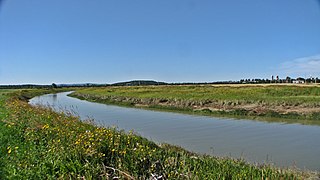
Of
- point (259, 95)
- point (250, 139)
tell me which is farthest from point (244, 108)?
point (250, 139)

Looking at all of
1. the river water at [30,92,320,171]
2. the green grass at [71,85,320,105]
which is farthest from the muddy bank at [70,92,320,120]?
the river water at [30,92,320,171]

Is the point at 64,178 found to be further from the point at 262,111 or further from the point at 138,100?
the point at 138,100

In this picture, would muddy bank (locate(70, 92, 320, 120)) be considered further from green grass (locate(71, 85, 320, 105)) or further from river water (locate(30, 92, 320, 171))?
river water (locate(30, 92, 320, 171))

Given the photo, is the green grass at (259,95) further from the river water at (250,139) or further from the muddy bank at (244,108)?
the river water at (250,139)

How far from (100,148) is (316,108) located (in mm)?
19892

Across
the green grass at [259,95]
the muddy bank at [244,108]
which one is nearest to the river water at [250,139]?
the muddy bank at [244,108]

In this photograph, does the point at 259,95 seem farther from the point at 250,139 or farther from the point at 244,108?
the point at 250,139

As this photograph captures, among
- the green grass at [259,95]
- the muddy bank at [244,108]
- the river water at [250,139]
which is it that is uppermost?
the green grass at [259,95]

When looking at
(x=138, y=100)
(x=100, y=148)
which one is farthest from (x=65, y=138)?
(x=138, y=100)

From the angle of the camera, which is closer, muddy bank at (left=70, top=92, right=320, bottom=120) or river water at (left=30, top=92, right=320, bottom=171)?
river water at (left=30, top=92, right=320, bottom=171)

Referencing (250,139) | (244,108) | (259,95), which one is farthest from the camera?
(259,95)

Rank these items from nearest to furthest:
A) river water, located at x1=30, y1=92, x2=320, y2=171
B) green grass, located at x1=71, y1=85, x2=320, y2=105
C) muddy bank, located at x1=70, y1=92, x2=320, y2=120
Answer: river water, located at x1=30, y1=92, x2=320, y2=171 < muddy bank, located at x1=70, y1=92, x2=320, y2=120 < green grass, located at x1=71, y1=85, x2=320, y2=105

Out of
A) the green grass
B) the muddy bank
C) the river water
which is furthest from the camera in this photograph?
the green grass

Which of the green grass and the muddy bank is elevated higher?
the green grass
